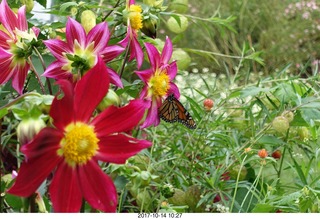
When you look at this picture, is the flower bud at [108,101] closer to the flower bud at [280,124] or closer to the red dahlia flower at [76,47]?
the red dahlia flower at [76,47]

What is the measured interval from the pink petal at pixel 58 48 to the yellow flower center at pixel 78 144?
4.5 inches

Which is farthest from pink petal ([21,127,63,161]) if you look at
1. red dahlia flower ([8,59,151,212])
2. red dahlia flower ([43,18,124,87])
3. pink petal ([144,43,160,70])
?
pink petal ([144,43,160,70])

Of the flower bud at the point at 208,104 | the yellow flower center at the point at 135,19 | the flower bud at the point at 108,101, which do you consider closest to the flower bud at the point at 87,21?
the yellow flower center at the point at 135,19

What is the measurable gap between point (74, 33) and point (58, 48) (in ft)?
0.05

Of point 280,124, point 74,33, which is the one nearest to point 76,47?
point 74,33

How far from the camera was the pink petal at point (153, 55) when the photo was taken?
1.96 ft

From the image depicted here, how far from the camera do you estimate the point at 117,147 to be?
1.37ft

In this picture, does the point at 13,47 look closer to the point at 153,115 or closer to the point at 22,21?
the point at 22,21

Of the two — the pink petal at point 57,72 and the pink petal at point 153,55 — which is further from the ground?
the pink petal at point 57,72

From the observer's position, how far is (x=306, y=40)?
5016mm

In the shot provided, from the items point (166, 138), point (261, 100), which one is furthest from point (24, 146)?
point (166, 138)

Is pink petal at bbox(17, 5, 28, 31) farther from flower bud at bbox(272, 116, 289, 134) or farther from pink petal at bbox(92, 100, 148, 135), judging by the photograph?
flower bud at bbox(272, 116, 289, 134)

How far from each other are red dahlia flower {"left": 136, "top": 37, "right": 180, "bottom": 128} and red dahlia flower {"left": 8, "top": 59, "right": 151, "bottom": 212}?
0.56 feet

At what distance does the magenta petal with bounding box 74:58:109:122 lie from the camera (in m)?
0.40
